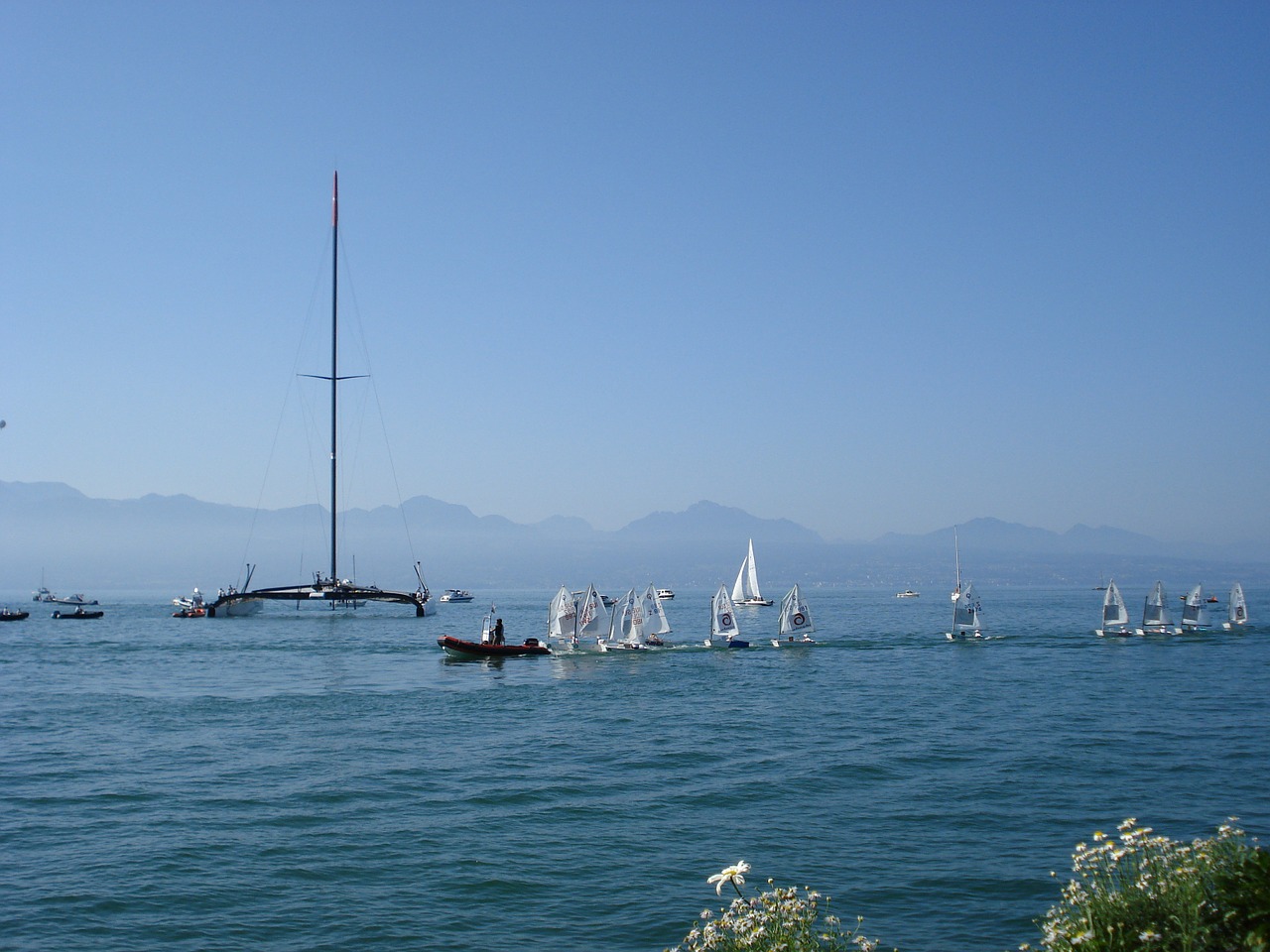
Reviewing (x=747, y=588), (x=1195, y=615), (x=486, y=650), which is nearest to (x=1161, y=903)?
(x=486, y=650)

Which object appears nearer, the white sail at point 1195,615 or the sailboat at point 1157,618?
the sailboat at point 1157,618

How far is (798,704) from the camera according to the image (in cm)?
4478

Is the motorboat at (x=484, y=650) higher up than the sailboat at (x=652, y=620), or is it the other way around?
the sailboat at (x=652, y=620)

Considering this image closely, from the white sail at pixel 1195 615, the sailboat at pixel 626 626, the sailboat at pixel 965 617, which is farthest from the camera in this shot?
the white sail at pixel 1195 615

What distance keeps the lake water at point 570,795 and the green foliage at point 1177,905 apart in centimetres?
673

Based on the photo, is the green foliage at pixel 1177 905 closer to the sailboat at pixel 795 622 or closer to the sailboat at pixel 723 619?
the sailboat at pixel 723 619

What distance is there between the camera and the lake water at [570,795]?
717 inches

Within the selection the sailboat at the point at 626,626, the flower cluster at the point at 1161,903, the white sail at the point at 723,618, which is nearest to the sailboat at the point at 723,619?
the white sail at the point at 723,618

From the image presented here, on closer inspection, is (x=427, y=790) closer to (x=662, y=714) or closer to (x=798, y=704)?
(x=662, y=714)

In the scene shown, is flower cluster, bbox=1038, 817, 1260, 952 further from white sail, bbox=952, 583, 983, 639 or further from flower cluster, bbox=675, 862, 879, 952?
white sail, bbox=952, 583, 983, 639

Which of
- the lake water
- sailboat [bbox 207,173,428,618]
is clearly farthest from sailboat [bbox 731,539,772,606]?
the lake water

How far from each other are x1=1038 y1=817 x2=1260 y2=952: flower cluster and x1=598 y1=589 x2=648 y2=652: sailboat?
5703 centimetres

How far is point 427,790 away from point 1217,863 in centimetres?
2081

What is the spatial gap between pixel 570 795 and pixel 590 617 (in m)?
40.1
